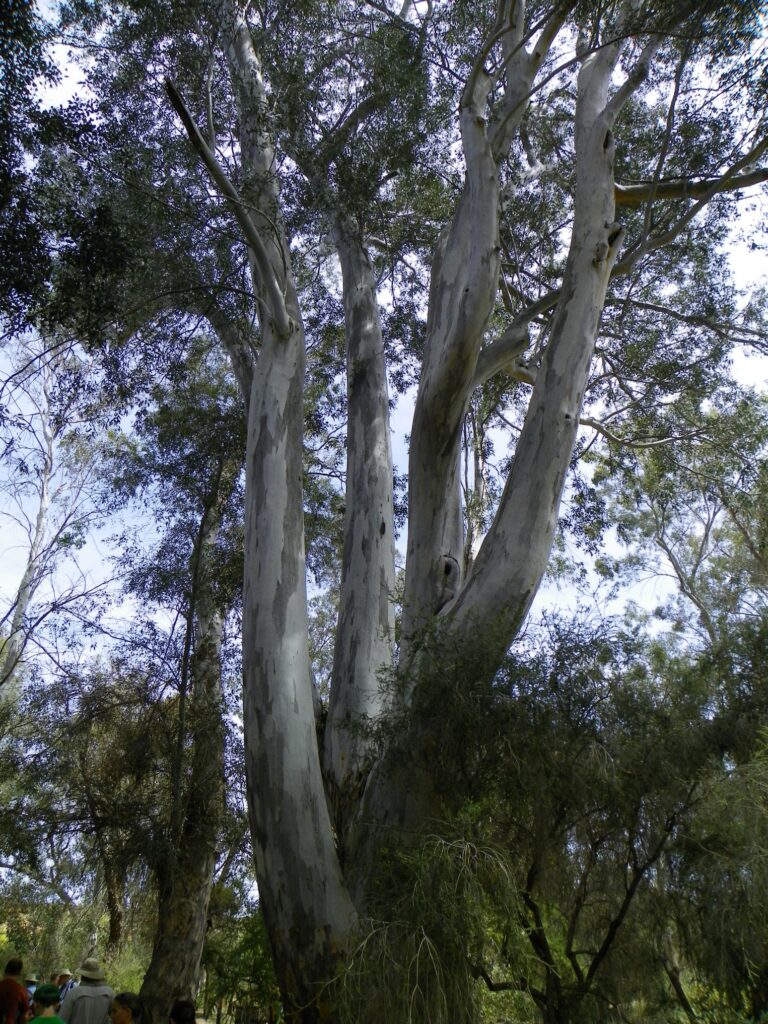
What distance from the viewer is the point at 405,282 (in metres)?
9.94

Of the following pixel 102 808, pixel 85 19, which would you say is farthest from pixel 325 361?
pixel 102 808

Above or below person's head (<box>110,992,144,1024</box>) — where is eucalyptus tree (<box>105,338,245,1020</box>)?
above

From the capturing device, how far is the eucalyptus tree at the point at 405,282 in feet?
15.5

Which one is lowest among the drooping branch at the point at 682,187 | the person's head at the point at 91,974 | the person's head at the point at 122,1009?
the person's head at the point at 122,1009

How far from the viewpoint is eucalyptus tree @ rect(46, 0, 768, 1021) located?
471cm

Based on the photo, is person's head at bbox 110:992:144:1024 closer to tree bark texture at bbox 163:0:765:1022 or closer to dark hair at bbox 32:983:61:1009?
dark hair at bbox 32:983:61:1009

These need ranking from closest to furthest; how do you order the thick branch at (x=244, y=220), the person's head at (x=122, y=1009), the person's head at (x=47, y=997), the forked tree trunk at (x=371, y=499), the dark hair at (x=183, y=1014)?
the dark hair at (x=183, y=1014)
the person's head at (x=47, y=997)
the person's head at (x=122, y=1009)
the forked tree trunk at (x=371, y=499)
the thick branch at (x=244, y=220)

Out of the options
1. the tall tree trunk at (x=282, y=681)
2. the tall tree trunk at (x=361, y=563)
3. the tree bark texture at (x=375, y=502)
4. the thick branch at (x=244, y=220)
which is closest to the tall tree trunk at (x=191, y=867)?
the tall tree trunk at (x=361, y=563)

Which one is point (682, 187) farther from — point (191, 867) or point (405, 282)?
point (191, 867)

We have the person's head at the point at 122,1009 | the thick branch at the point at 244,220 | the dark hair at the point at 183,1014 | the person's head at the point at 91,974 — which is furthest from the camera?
the thick branch at the point at 244,220

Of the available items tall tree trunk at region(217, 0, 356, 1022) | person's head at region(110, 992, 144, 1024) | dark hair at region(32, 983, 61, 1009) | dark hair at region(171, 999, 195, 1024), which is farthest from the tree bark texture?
dark hair at region(32, 983, 61, 1009)

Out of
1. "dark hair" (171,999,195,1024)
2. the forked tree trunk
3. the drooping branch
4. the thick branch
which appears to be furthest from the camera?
the drooping branch

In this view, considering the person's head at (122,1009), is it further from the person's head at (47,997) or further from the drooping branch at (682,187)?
the drooping branch at (682,187)

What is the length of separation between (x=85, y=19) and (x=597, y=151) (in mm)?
5520
